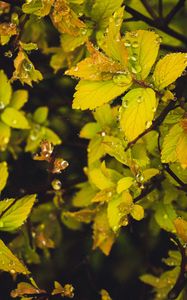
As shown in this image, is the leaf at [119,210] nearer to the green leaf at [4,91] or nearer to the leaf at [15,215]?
the leaf at [15,215]

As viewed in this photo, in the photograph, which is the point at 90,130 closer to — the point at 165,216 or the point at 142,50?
the point at 165,216

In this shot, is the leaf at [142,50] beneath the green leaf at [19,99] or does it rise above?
above

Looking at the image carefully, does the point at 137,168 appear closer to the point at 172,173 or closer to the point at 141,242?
the point at 172,173

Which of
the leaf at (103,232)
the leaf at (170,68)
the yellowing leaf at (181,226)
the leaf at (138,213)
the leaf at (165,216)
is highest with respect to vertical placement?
the leaf at (170,68)

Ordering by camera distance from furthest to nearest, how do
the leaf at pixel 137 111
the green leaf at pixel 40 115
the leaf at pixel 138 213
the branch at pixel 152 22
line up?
the green leaf at pixel 40 115 < the branch at pixel 152 22 < the leaf at pixel 138 213 < the leaf at pixel 137 111

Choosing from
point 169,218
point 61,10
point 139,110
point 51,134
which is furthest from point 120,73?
point 51,134

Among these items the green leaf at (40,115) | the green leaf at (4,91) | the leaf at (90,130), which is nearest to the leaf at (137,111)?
the leaf at (90,130)
